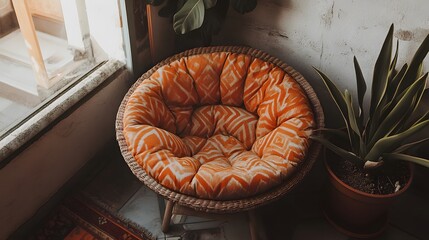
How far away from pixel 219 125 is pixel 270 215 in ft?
1.52

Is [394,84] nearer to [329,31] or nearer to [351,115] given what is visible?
[351,115]

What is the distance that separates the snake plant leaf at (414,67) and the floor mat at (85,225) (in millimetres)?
1159

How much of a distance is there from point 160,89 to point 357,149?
2.77 feet

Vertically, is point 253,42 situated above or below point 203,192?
above

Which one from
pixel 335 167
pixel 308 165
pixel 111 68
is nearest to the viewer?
pixel 308 165

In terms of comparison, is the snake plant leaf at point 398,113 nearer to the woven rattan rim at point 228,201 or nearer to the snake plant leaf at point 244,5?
the woven rattan rim at point 228,201

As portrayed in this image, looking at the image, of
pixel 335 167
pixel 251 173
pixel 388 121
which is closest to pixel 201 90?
pixel 251 173

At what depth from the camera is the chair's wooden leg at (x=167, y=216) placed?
1.59m

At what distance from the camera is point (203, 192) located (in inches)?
53.3

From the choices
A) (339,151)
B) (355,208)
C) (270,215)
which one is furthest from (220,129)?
(355,208)

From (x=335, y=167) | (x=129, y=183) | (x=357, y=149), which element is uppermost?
(x=357, y=149)

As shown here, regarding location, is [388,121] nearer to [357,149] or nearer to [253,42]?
[357,149]

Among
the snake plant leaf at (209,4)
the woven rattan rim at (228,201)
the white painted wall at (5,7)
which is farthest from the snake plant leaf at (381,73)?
the white painted wall at (5,7)

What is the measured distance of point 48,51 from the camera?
1666mm
